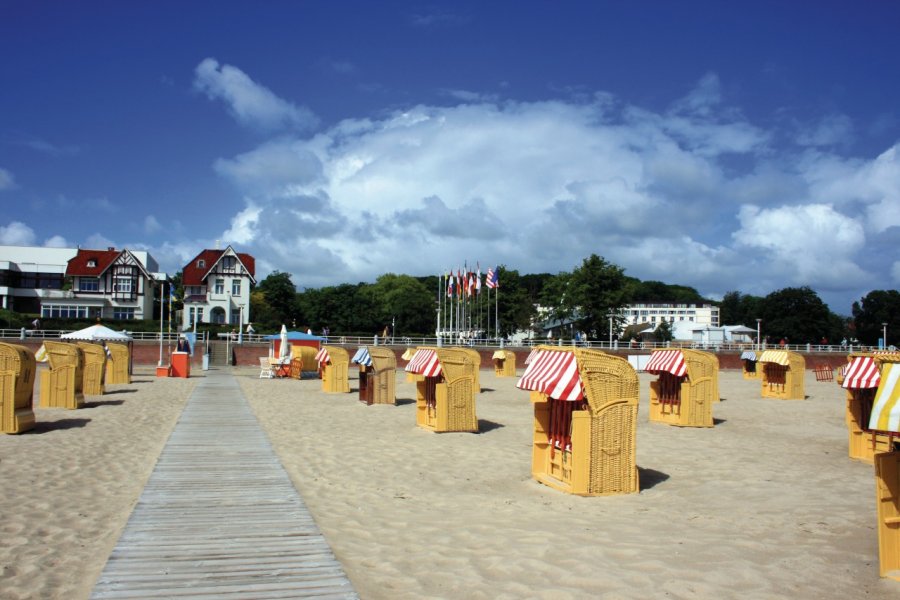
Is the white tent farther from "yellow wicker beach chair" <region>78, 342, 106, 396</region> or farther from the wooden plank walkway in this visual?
the wooden plank walkway

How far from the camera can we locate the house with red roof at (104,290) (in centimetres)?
7069

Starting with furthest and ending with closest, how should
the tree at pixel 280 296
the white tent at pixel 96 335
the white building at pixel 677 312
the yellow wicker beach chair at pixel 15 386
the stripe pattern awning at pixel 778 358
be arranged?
the white building at pixel 677 312 → the tree at pixel 280 296 → the white tent at pixel 96 335 → the stripe pattern awning at pixel 778 358 → the yellow wicker beach chair at pixel 15 386

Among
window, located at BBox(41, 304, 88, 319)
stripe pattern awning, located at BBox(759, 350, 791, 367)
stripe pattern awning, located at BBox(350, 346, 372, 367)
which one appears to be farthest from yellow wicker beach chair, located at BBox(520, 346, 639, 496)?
window, located at BBox(41, 304, 88, 319)

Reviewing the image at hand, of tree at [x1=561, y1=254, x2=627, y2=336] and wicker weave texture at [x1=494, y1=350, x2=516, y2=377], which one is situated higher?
tree at [x1=561, y1=254, x2=627, y2=336]

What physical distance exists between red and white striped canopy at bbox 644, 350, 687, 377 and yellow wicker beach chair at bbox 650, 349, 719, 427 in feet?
0.08

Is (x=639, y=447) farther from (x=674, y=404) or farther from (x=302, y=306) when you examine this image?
(x=302, y=306)

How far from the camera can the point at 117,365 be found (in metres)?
28.7

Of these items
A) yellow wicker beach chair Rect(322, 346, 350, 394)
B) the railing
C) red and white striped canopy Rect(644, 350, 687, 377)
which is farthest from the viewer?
the railing

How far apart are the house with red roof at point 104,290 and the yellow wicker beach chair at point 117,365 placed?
149 feet

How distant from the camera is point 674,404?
57.2 ft

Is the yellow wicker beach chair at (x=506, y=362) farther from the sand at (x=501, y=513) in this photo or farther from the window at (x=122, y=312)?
the window at (x=122, y=312)

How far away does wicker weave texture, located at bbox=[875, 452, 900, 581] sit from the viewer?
5.68 m

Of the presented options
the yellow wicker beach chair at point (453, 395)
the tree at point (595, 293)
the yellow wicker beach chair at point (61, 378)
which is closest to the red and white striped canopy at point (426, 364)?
the yellow wicker beach chair at point (453, 395)

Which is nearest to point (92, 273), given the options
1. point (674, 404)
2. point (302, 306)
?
point (302, 306)
